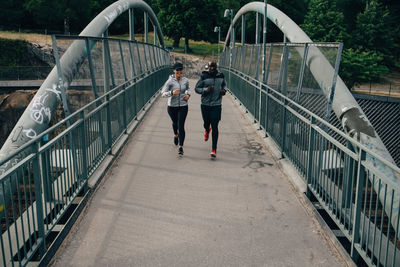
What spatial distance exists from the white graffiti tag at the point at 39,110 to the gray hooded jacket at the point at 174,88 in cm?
208

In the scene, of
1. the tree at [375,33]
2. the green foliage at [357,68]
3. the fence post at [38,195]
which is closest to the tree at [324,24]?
the green foliage at [357,68]

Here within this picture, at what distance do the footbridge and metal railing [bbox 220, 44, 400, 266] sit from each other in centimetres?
2

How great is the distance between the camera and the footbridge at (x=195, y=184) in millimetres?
4227

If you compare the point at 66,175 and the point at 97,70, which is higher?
the point at 97,70

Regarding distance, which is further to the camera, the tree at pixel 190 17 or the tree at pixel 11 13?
the tree at pixel 11 13

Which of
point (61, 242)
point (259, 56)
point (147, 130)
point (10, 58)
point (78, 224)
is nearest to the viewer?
point (61, 242)

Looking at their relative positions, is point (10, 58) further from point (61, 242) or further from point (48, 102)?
point (61, 242)

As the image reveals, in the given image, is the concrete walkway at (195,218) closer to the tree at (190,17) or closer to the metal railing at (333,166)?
the metal railing at (333,166)

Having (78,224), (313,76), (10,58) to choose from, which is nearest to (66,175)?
(78,224)

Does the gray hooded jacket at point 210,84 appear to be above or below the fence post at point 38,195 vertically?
above

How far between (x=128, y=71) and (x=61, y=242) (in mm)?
7887

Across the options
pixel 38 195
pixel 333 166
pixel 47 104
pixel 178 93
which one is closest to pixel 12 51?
pixel 47 104

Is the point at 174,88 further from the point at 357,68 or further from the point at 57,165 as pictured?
the point at 357,68

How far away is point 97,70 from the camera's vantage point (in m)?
8.37
